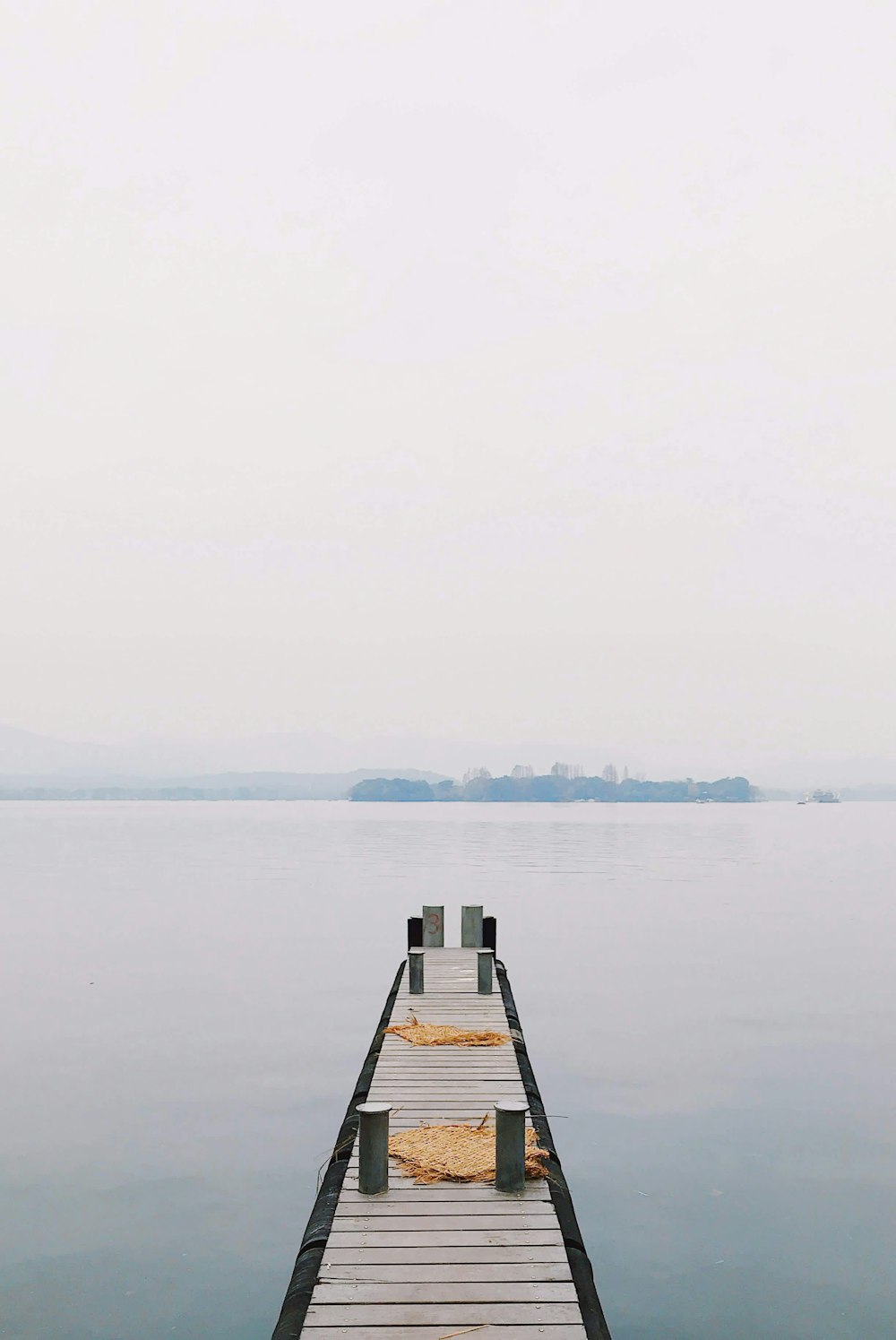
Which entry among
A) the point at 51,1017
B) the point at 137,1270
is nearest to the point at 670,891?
the point at 51,1017

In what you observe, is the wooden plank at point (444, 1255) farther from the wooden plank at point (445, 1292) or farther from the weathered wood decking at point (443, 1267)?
the wooden plank at point (445, 1292)

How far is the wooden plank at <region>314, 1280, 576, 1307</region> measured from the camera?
6406 millimetres

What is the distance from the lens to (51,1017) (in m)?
22.8

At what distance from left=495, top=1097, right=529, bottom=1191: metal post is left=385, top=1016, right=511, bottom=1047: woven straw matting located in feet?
17.0

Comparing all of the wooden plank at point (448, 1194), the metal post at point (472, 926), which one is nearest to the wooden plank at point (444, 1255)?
the wooden plank at point (448, 1194)

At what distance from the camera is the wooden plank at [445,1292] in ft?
21.0

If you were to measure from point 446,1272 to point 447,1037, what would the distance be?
21.8 ft

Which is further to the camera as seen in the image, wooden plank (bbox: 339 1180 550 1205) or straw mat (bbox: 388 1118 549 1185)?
straw mat (bbox: 388 1118 549 1185)

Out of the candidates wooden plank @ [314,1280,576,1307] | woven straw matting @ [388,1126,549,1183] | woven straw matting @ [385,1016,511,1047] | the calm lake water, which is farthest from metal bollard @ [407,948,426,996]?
wooden plank @ [314,1280,576,1307]

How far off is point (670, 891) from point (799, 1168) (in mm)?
34751

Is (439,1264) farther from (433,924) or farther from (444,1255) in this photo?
(433,924)

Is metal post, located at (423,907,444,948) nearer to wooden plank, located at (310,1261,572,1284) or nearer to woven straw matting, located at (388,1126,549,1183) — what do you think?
woven straw matting, located at (388,1126,549,1183)

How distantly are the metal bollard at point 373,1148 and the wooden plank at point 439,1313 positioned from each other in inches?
58.5

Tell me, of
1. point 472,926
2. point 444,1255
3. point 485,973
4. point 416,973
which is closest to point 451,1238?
point 444,1255
